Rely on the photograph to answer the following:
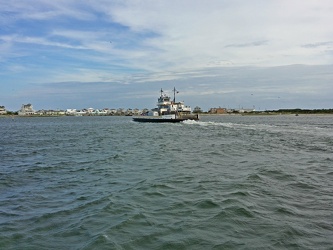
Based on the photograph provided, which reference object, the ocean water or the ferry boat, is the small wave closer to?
the ocean water

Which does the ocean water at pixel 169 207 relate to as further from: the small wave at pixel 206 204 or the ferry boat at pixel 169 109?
the ferry boat at pixel 169 109

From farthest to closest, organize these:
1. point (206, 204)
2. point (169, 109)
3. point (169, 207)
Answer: point (169, 109) → point (206, 204) → point (169, 207)

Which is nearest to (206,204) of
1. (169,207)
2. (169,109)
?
(169,207)

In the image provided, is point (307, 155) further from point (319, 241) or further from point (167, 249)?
point (167, 249)

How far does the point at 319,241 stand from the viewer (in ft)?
23.9

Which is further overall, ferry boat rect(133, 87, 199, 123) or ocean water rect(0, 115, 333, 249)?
ferry boat rect(133, 87, 199, 123)

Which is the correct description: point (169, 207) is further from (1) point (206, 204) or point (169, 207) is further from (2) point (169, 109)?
(2) point (169, 109)

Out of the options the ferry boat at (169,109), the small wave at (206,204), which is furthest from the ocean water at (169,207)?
the ferry boat at (169,109)

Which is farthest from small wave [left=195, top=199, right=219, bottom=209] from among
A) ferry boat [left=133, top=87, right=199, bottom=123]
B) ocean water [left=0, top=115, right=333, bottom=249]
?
ferry boat [left=133, top=87, right=199, bottom=123]

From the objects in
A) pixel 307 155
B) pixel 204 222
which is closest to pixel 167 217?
pixel 204 222

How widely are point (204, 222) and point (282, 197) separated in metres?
3.77

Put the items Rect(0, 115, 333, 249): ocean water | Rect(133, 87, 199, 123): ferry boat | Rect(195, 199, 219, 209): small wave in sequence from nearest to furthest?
Rect(0, 115, 333, 249): ocean water < Rect(195, 199, 219, 209): small wave < Rect(133, 87, 199, 123): ferry boat

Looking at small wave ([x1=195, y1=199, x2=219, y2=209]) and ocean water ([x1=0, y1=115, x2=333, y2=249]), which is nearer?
ocean water ([x1=0, y1=115, x2=333, y2=249])

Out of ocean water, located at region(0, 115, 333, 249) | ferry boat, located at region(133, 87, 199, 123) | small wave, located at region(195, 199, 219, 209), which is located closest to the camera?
ocean water, located at region(0, 115, 333, 249)
